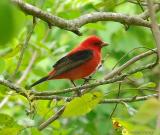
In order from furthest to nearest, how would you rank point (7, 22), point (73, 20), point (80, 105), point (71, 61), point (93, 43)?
point (93, 43) < point (71, 61) < point (73, 20) < point (80, 105) < point (7, 22)

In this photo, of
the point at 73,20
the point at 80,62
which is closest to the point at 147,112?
the point at 73,20

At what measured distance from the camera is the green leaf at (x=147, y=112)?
2.58 ft

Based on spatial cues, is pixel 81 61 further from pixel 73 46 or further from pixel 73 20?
pixel 73 20

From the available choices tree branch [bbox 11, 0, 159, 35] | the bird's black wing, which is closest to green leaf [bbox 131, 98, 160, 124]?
tree branch [bbox 11, 0, 159, 35]

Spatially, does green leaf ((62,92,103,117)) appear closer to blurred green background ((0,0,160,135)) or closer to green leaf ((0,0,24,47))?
green leaf ((0,0,24,47))

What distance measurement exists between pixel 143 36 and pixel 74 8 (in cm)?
142

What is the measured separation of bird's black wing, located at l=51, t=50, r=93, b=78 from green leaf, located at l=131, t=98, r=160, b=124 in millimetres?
3991

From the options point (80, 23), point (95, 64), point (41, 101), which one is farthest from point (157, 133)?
point (95, 64)

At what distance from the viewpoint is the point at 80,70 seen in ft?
17.3

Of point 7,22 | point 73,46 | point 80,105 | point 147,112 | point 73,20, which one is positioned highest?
point 7,22

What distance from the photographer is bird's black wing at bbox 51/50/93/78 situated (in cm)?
498

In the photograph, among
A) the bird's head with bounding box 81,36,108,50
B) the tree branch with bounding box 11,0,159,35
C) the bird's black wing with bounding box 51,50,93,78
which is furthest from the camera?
the bird's head with bounding box 81,36,108,50

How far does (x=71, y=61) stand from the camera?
5234 millimetres

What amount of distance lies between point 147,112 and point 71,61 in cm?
445
